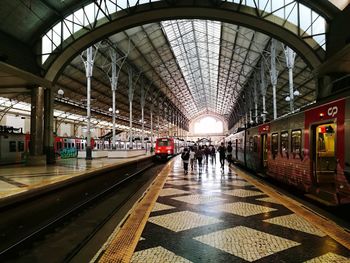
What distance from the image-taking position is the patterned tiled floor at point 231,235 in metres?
5.06

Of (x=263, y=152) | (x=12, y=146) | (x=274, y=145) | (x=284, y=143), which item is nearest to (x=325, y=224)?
(x=284, y=143)

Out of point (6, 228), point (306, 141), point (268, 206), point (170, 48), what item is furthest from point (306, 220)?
point (170, 48)

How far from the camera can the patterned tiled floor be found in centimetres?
506

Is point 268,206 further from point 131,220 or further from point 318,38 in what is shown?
point 318,38

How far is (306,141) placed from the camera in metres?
9.76

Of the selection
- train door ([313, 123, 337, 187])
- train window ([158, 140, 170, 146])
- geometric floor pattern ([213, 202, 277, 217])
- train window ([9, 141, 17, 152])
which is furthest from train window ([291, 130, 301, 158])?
train window ([158, 140, 170, 146])

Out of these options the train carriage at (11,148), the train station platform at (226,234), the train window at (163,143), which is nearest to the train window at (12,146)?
the train carriage at (11,148)

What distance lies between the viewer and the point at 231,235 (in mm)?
6203

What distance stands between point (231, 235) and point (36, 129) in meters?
16.4

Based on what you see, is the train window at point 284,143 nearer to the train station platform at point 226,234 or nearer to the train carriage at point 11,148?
the train station platform at point 226,234

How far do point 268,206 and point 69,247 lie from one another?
524 cm

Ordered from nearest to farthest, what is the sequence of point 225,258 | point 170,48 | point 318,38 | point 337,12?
point 225,258
point 337,12
point 318,38
point 170,48

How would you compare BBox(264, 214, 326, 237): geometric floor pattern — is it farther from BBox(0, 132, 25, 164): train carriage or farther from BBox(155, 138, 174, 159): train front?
BBox(155, 138, 174, 159): train front

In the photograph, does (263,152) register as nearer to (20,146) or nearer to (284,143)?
(284,143)
